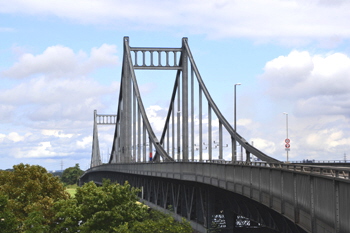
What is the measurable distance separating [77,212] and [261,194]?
22.9 m

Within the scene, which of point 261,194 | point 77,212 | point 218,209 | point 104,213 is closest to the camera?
point 261,194

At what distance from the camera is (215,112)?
6556cm

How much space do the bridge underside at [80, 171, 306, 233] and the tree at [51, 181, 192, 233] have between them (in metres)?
2.96

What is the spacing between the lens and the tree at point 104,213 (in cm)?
5009

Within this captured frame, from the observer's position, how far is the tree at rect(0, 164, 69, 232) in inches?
2029

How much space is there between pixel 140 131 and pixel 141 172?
66.2ft

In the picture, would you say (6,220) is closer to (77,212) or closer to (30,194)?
(77,212)

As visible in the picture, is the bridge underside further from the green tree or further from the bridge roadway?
the green tree

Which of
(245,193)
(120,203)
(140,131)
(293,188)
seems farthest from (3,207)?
(140,131)

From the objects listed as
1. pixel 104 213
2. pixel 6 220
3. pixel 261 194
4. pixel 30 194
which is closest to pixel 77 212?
pixel 104 213

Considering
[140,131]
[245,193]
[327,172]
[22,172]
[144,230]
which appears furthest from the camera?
[140,131]

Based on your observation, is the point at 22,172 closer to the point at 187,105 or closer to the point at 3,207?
the point at 3,207

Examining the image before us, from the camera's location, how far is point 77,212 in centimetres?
5169

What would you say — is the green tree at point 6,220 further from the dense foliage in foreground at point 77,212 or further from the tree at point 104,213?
the tree at point 104,213
